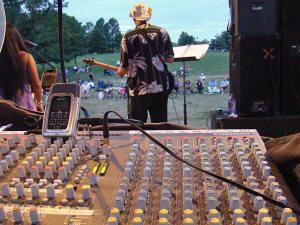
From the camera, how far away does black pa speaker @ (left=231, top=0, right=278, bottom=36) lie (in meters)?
2.19

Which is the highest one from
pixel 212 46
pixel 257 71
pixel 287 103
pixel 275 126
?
pixel 212 46

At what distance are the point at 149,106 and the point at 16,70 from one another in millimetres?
864

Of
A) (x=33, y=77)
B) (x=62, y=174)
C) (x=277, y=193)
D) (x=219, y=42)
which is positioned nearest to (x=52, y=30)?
(x=33, y=77)

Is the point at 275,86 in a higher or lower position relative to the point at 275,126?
higher

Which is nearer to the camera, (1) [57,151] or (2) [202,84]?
(1) [57,151]

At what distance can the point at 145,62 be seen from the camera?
6.87 ft

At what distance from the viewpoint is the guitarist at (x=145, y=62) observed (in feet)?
6.76

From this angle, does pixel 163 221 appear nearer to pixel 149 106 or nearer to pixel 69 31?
pixel 149 106

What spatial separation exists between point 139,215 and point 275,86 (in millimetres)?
2093

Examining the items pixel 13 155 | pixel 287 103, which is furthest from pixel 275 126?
pixel 13 155

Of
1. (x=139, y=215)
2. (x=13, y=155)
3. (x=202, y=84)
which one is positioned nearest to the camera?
(x=139, y=215)

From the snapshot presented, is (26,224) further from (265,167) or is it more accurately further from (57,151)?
(265,167)

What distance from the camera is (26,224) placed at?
419 mm

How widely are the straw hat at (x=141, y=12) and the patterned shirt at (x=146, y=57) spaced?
0.17 ft
